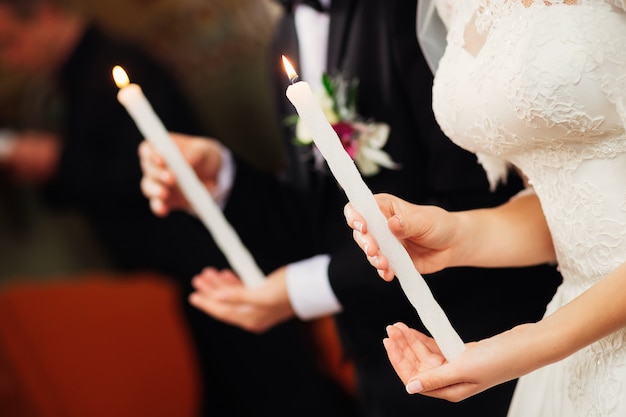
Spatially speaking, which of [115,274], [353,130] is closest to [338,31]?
[353,130]

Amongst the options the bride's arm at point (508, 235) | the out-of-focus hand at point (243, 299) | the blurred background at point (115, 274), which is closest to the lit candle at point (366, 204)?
the bride's arm at point (508, 235)

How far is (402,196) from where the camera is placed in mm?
878

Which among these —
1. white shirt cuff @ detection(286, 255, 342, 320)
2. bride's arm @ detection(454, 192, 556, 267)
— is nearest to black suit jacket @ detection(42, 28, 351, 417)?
Answer: white shirt cuff @ detection(286, 255, 342, 320)

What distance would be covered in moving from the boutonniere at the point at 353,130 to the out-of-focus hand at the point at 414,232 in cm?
21

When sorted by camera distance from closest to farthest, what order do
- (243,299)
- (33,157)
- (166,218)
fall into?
1. (243,299)
2. (166,218)
3. (33,157)

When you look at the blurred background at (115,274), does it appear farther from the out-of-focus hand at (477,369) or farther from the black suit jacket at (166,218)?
the out-of-focus hand at (477,369)

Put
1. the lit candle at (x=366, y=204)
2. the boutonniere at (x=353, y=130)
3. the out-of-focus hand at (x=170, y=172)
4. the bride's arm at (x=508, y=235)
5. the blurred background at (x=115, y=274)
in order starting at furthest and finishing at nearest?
the blurred background at (x=115, y=274) < the out-of-focus hand at (x=170, y=172) < the boutonniere at (x=353, y=130) < the bride's arm at (x=508, y=235) < the lit candle at (x=366, y=204)

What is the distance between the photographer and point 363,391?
1104 mm

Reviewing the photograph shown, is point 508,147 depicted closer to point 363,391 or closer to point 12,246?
point 363,391

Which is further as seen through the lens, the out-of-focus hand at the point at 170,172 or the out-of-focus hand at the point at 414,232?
the out-of-focus hand at the point at 170,172

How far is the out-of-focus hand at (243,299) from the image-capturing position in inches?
40.0

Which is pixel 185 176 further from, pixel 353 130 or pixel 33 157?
pixel 33 157

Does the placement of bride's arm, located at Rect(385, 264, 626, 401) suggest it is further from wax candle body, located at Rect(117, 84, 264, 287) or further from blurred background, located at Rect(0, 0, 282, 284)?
blurred background, located at Rect(0, 0, 282, 284)

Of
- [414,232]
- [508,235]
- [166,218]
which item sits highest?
[414,232]
